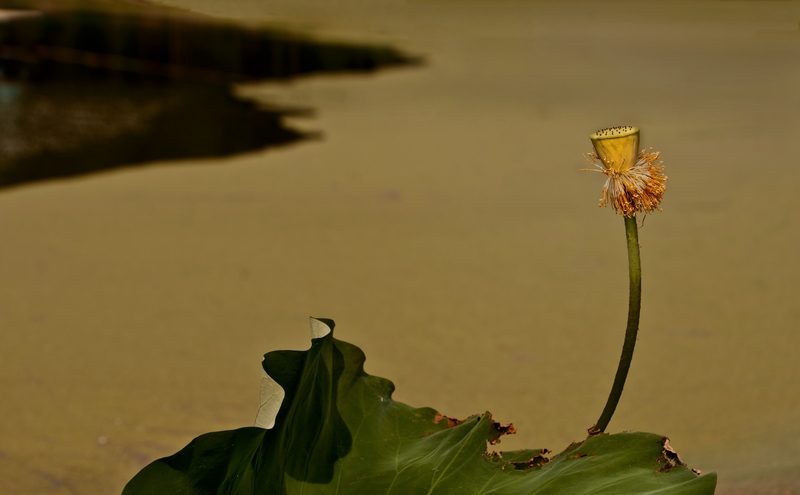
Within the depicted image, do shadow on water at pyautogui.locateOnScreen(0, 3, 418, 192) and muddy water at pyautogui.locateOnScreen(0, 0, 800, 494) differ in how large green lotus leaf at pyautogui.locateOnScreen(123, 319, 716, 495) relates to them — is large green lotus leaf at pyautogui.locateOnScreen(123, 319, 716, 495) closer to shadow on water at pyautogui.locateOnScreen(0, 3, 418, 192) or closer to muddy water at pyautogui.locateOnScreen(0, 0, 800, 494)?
muddy water at pyautogui.locateOnScreen(0, 0, 800, 494)

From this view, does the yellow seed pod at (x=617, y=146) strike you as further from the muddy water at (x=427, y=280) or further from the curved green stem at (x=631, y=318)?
the muddy water at (x=427, y=280)

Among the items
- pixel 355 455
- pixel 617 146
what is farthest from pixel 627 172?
pixel 355 455

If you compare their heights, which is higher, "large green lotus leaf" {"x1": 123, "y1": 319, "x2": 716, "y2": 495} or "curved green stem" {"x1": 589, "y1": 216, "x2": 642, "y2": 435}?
"curved green stem" {"x1": 589, "y1": 216, "x2": 642, "y2": 435}

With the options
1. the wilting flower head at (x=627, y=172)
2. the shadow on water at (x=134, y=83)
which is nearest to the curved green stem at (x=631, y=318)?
the wilting flower head at (x=627, y=172)

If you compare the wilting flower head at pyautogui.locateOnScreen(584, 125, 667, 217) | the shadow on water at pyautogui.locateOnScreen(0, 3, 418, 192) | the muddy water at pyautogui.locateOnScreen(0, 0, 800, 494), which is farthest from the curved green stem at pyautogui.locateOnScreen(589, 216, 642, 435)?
the shadow on water at pyautogui.locateOnScreen(0, 3, 418, 192)

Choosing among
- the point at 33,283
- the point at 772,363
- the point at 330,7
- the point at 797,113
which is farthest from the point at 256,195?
the point at 797,113

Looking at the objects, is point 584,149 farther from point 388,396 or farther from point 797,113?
point 388,396

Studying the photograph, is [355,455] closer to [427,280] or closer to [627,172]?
[627,172]
